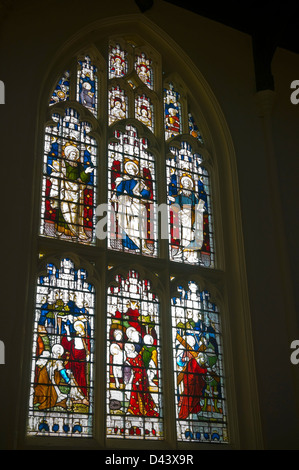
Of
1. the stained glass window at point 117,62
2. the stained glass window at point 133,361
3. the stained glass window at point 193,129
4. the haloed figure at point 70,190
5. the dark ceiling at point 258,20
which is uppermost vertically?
the dark ceiling at point 258,20

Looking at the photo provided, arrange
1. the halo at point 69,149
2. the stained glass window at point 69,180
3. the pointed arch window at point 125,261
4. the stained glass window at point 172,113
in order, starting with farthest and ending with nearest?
the stained glass window at point 172,113
the halo at point 69,149
the stained glass window at point 69,180
the pointed arch window at point 125,261

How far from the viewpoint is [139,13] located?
8.80 metres

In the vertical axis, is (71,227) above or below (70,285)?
above

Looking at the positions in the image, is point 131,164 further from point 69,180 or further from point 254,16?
point 254,16

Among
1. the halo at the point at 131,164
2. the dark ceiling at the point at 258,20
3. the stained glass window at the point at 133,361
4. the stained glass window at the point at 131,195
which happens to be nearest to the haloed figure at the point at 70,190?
the stained glass window at the point at 131,195

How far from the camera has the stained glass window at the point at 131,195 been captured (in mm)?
7586

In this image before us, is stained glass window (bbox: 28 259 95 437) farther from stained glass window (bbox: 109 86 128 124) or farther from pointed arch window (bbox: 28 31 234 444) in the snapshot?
stained glass window (bbox: 109 86 128 124)

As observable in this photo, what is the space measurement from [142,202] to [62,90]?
5.81ft

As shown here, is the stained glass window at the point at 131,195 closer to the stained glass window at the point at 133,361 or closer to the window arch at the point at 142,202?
the window arch at the point at 142,202

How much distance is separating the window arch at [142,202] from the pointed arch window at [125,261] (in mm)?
15
